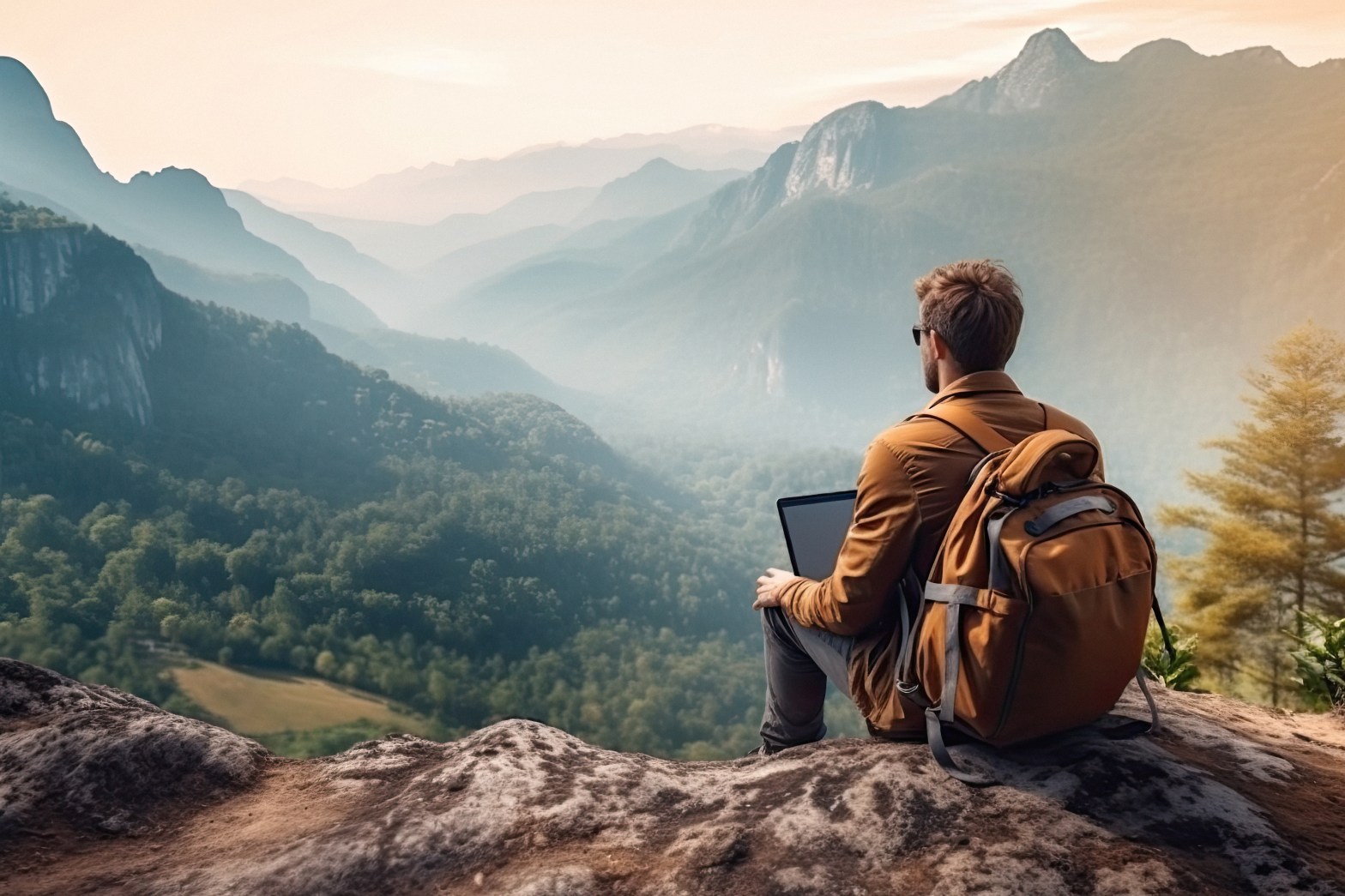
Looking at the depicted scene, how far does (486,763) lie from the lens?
3646mm

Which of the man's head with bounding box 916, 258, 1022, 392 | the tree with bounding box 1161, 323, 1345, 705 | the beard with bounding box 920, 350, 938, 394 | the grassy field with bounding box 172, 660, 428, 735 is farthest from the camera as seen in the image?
the grassy field with bounding box 172, 660, 428, 735

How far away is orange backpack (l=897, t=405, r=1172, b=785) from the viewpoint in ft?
8.04

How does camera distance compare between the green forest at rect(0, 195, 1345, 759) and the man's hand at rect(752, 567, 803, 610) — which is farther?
the green forest at rect(0, 195, 1345, 759)

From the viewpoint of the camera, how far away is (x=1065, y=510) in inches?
99.3

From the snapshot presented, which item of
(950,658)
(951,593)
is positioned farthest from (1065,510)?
(950,658)

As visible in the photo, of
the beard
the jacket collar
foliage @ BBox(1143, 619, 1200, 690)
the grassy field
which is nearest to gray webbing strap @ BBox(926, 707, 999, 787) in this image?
the jacket collar

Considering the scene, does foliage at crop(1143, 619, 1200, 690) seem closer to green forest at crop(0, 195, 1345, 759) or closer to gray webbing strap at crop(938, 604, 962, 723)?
gray webbing strap at crop(938, 604, 962, 723)

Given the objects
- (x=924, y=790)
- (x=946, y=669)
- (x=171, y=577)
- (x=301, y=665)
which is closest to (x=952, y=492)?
(x=946, y=669)

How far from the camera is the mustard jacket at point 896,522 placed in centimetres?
279

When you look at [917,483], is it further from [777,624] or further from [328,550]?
[328,550]

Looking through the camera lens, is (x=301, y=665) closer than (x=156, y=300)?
Yes

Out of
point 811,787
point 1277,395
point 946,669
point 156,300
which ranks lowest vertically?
point 811,787

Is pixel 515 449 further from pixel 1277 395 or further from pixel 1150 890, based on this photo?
pixel 1150 890

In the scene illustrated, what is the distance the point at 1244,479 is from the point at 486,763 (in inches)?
810
